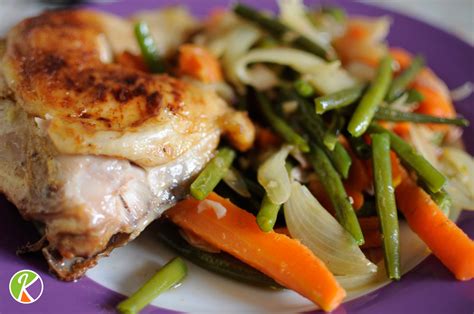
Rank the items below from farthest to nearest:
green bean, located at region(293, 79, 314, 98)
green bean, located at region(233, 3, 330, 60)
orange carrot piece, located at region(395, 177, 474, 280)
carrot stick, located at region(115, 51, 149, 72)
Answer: green bean, located at region(233, 3, 330, 60), carrot stick, located at region(115, 51, 149, 72), green bean, located at region(293, 79, 314, 98), orange carrot piece, located at region(395, 177, 474, 280)

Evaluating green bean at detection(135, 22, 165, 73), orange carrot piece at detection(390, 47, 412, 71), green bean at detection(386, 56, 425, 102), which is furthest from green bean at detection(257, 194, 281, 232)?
orange carrot piece at detection(390, 47, 412, 71)

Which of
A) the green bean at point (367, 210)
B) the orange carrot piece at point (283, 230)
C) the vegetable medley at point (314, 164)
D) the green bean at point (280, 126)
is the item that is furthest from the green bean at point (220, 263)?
the green bean at point (280, 126)

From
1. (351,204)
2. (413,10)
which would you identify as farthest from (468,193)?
(413,10)

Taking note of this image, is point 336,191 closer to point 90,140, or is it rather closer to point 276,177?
point 276,177

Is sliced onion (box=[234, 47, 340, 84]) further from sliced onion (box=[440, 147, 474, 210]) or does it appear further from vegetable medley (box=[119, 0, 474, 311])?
sliced onion (box=[440, 147, 474, 210])

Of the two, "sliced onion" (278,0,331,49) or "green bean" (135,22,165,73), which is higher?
"sliced onion" (278,0,331,49)

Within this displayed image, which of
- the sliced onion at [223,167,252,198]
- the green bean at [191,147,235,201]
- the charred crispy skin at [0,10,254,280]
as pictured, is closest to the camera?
the charred crispy skin at [0,10,254,280]

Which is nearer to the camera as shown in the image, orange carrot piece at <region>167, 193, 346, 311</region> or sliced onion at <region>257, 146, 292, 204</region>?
orange carrot piece at <region>167, 193, 346, 311</region>
